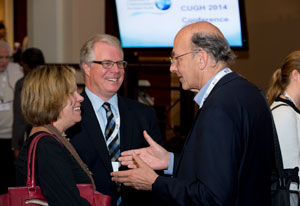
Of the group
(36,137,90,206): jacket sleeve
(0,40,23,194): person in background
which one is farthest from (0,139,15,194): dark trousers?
(36,137,90,206): jacket sleeve

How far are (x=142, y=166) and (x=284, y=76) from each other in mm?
1235

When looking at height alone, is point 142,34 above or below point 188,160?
above

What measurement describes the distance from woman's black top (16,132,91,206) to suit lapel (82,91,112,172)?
0.51m

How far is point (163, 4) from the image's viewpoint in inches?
172

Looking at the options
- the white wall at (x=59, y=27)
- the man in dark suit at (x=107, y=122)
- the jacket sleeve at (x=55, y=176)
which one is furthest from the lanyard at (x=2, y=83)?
the jacket sleeve at (x=55, y=176)

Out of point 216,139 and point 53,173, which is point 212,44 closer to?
point 216,139

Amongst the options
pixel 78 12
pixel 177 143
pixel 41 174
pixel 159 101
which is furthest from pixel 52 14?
pixel 41 174

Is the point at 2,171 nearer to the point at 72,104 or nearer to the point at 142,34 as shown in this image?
the point at 142,34

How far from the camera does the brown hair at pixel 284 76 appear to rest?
8.70 feet

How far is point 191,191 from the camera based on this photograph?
166cm

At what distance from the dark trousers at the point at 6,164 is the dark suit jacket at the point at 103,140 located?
232cm

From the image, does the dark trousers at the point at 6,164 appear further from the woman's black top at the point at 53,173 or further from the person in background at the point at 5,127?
the woman's black top at the point at 53,173

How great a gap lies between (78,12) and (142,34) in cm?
115

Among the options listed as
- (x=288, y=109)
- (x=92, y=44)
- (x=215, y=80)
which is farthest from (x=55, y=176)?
(x=288, y=109)
